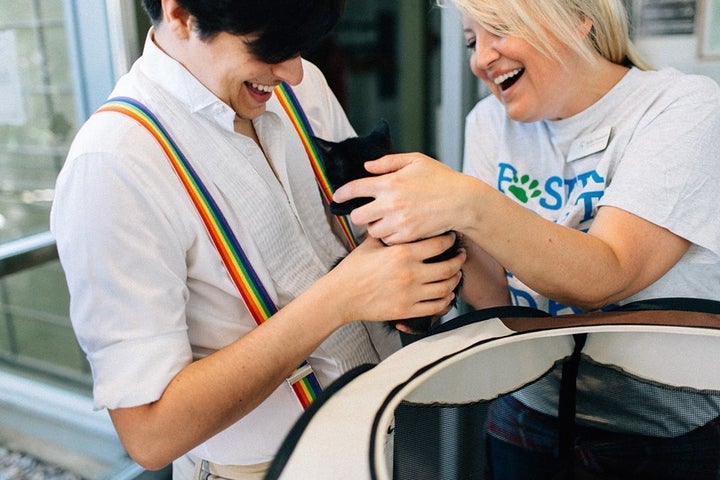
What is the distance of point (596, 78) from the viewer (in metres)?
1.01

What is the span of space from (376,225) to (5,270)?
920 millimetres

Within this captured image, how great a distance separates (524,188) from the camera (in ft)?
3.50

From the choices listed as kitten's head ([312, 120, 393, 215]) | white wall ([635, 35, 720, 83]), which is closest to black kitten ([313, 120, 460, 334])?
kitten's head ([312, 120, 393, 215])

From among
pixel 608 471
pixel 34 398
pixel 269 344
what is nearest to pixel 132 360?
pixel 269 344

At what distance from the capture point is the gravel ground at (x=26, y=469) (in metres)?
1.58

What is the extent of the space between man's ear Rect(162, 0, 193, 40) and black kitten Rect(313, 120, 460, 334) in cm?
27

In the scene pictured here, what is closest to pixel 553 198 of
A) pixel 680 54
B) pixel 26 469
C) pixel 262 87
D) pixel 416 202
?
pixel 416 202

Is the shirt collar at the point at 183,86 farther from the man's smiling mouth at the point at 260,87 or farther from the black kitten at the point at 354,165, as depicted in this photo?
the black kitten at the point at 354,165

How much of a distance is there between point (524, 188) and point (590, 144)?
0.14 metres

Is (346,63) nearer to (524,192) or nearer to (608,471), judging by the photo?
(524,192)

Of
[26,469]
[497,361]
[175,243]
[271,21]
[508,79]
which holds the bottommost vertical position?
[26,469]

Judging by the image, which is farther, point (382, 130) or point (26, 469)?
point (26, 469)

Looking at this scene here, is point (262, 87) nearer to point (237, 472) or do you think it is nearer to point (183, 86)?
point (183, 86)

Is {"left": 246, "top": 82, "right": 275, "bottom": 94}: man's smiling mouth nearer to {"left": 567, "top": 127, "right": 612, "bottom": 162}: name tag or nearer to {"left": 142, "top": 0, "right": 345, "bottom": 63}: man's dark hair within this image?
{"left": 142, "top": 0, "right": 345, "bottom": 63}: man's dark hair
